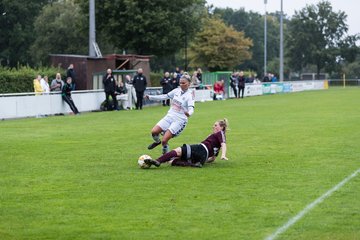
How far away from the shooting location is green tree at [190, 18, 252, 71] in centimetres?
8856

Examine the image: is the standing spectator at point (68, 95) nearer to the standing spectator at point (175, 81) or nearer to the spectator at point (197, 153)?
the standing spectator at point (175, 81)

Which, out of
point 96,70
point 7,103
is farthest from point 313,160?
point 96,70

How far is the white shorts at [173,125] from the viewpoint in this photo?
15.4 m

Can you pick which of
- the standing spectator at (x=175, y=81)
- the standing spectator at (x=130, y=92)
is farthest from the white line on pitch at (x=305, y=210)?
the standing spectator at (x=175, y=81)

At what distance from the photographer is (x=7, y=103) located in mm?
30969

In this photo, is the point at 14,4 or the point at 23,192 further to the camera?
the point at 14,4

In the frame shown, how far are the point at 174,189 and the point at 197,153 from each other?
110 inches

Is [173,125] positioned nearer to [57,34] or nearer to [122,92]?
[122,92]

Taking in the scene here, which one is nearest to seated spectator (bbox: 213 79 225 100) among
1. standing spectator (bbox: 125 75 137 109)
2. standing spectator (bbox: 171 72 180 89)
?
standing spectator (bbox: 171 72 180 89)

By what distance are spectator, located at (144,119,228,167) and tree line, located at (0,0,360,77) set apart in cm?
4155

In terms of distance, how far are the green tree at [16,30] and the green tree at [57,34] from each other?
3.22 m

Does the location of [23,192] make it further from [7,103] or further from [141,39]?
[141,39]

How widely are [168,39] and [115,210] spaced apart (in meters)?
49.6

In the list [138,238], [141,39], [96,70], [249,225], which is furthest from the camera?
[141,39]
